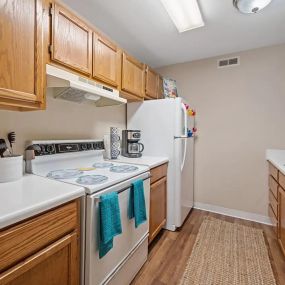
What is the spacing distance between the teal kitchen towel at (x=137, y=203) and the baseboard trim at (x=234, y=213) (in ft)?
5.53

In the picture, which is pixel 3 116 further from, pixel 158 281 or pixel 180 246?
pixel 180 246

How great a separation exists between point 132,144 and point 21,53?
1495 millimetres

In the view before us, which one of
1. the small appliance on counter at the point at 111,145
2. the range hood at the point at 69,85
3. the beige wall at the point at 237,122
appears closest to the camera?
the range hood at the point at 69,85

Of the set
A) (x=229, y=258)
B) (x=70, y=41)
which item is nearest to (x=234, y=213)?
(x=229, y=258)

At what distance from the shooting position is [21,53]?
101 cm

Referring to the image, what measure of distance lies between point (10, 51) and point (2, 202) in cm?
76

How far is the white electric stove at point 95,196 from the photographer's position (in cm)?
104

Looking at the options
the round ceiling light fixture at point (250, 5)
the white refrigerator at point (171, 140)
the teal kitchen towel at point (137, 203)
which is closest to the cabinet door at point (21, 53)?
the teal kitchen towel at point (137, 203)

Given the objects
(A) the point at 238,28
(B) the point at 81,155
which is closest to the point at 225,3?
(A) the point at 238,28

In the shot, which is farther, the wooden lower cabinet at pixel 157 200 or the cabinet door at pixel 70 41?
the wooden lower cabinet at pixel 157 200

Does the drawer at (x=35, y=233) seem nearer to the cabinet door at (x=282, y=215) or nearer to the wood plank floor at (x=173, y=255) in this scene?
the wood plank floor at (x=173, y=255)

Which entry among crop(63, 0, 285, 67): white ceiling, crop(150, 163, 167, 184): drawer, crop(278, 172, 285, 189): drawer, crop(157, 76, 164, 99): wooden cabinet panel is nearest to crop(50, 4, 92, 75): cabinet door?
crop(63, 0, 285, 67): white ceiling

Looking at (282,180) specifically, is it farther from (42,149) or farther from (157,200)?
(42,149)

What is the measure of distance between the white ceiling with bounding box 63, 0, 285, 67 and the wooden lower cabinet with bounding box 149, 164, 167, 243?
1520 millimetres
